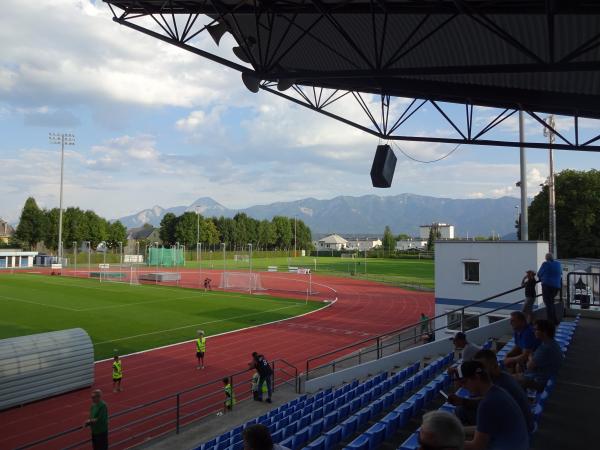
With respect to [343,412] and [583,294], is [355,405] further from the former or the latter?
[583,294]

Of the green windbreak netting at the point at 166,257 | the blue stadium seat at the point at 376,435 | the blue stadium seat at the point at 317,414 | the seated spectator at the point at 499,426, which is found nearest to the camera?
the seated spectator at the point at 499,426

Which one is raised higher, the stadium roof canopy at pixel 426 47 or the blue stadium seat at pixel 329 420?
the stadium roof canopy at pixel 426 47

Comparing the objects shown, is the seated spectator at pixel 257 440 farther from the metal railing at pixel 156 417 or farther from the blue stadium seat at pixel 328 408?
the metal railing at pixel 156 417

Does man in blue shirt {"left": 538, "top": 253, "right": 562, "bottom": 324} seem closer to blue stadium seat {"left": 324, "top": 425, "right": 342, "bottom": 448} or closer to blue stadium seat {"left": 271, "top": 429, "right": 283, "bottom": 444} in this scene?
blue stadium seat {"left": 324, "top": 425, "right": 342, "bottom": 448}

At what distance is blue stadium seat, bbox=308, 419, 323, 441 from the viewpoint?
323 inches

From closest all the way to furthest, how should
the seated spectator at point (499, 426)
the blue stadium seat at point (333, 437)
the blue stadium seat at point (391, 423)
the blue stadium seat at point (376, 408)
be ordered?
the seated spectator at point (499, 426)
the blue stadium seat at point (391, 423)
the blue stadium seat at point (333, 437)
the blue stadium seat at point (376, 408)

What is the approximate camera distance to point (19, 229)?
85562mm

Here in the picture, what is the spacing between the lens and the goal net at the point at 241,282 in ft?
151

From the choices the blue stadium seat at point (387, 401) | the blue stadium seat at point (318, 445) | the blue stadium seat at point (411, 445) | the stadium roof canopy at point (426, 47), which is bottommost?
the blue stadium seat at point (387, 401)

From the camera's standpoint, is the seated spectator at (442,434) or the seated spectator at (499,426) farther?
the seated spectator at (499,426)

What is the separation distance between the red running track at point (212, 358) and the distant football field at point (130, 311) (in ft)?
6.13

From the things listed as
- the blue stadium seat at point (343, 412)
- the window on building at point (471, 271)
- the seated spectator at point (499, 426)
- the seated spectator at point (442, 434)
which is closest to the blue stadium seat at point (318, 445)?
the blue stadium seat at point (343, 412)

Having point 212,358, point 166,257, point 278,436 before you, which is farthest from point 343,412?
point 166,257

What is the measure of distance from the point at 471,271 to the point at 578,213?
33.4 meters
